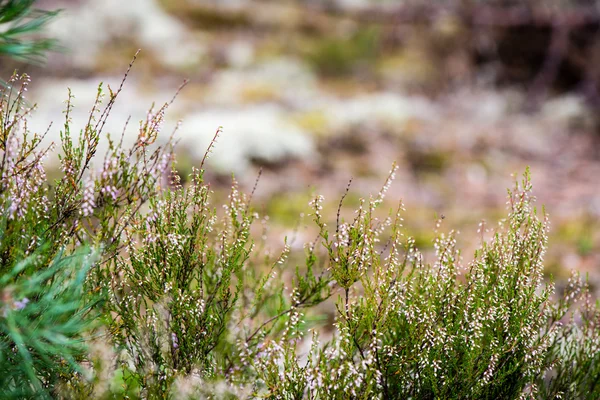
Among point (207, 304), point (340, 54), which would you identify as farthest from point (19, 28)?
point (340, 54)

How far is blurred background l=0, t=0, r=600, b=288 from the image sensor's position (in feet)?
20.7

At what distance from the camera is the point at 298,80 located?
928cm

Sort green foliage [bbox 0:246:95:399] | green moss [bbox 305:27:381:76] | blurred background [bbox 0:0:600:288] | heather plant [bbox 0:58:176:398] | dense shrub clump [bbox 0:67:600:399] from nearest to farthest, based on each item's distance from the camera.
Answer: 1. green foliage [bbox 0:246:95:399]
2. heather plant [bbox 0:58:176:398]
3. dense shrub clump [bbox 0:67:600:399]
4. blurred background [bbox 0:0:600:288]
5. green moss [bbox 305:27:381:76]

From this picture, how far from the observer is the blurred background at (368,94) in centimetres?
630

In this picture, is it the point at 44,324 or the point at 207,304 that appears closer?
the point at 44,324

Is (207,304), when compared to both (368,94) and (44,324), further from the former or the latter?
(368,94)

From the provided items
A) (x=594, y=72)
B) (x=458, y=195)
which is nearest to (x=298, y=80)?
(x=458, y=195)

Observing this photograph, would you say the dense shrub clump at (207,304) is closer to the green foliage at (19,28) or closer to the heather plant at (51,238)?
the heather plant at (51,238)

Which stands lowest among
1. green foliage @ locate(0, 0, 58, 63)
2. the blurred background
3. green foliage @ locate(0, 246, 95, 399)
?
green foliage @ locate(0, 246, 95, 399)

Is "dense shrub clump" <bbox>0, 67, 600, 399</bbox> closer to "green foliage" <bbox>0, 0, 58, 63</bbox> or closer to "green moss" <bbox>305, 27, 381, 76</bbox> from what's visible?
"green foliage" <bbox>0, 0, 58, 63</bbox>

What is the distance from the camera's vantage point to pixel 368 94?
907cm

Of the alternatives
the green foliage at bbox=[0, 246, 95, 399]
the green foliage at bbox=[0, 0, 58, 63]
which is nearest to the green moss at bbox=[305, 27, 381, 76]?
the green foliage at bbox=[0, 0, 58, 63]

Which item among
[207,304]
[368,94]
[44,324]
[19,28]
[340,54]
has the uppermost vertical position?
[340,54]

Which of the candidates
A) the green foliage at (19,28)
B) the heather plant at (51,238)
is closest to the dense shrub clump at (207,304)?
the heather plant at (51,238)
